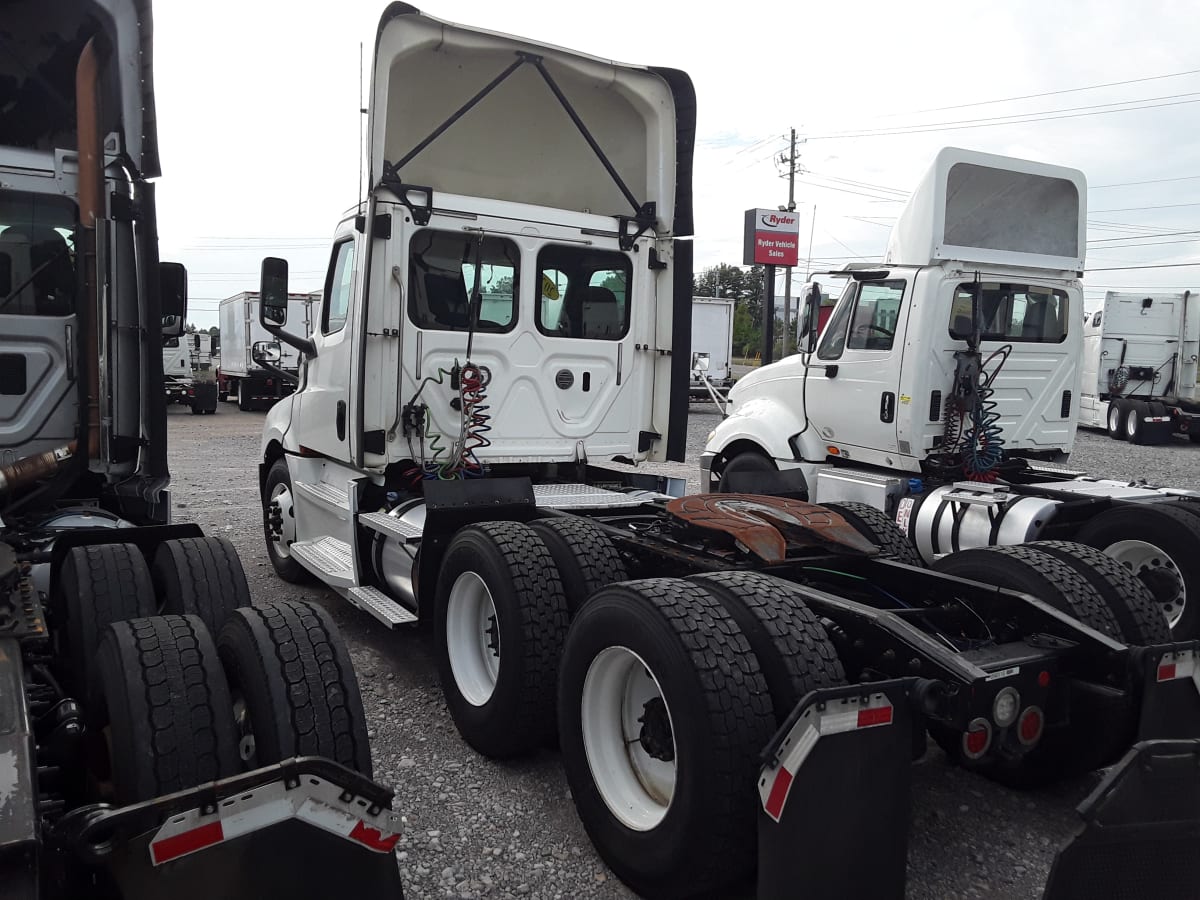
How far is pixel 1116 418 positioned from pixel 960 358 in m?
16.4

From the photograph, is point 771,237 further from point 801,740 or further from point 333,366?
point 801,740

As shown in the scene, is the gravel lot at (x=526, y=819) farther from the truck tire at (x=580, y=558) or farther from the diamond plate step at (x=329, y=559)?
the truck tire at (x=580, y=558)

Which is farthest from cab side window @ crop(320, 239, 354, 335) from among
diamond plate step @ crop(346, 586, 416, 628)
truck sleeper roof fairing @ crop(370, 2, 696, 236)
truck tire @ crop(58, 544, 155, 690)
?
truck tire @ crop(58, 544, 155, 690)

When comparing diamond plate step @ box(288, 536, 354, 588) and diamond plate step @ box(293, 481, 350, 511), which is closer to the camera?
diamond plate step @ box(288, 536, 354, 588)

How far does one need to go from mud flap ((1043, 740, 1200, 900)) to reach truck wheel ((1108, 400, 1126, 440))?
20.9m

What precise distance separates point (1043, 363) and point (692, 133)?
3700mm

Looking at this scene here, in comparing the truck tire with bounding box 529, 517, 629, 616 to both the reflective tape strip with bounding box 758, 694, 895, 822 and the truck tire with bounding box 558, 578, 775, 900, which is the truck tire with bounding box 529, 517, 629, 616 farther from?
the reflective tape strip with bounding box 758, 694, 895, 822

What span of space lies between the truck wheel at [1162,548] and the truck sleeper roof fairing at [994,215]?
237 cm

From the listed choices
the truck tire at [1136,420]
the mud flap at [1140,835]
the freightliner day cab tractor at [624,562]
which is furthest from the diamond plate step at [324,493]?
the truck tire at [1136,420]

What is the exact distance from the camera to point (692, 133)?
6.08m

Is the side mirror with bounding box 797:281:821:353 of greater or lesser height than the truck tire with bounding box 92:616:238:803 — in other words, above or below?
above

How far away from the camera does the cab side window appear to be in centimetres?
586

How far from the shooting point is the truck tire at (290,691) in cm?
251

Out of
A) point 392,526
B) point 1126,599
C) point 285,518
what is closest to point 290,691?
point 392,526
